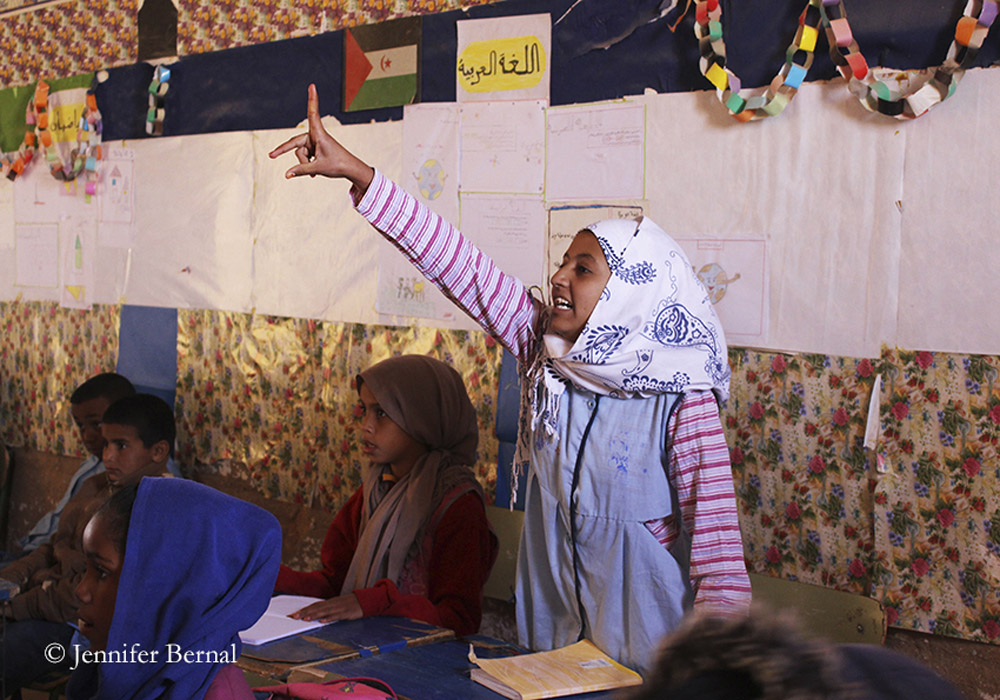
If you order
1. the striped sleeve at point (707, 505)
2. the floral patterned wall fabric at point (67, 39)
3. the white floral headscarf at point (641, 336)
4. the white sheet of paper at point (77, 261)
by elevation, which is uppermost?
the floral patterned wall fabric at point (67, 39)

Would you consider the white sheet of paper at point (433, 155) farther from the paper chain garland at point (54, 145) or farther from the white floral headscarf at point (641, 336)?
the paper chain garland at point (54, 145)

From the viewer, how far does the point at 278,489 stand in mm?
3660

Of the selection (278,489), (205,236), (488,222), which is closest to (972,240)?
(488,222)

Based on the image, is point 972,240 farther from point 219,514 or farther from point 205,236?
point 205,236

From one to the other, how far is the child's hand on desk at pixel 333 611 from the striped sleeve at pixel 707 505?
0.72 meters

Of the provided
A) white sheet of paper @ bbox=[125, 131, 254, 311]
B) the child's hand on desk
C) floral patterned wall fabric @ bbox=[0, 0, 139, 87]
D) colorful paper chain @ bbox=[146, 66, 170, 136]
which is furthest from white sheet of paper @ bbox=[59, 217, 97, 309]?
the child's hand on desk

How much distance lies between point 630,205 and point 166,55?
7.77 ft

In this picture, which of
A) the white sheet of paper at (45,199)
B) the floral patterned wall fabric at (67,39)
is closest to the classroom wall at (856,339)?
the floral patterned wall fabric at (67,39)

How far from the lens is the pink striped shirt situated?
1680mm

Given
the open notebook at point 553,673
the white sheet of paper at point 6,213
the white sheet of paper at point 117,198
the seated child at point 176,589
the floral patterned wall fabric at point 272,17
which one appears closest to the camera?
the seated child at point 176,589

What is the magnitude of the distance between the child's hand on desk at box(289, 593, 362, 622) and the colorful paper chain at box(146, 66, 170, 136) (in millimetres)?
2660

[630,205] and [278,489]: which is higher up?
[630,205]

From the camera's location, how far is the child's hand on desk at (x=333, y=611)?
2.06 metres

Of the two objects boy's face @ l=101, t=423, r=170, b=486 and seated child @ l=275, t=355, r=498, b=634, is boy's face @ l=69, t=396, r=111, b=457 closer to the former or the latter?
boy's face @ l=101, t=423, r=170, b=486
